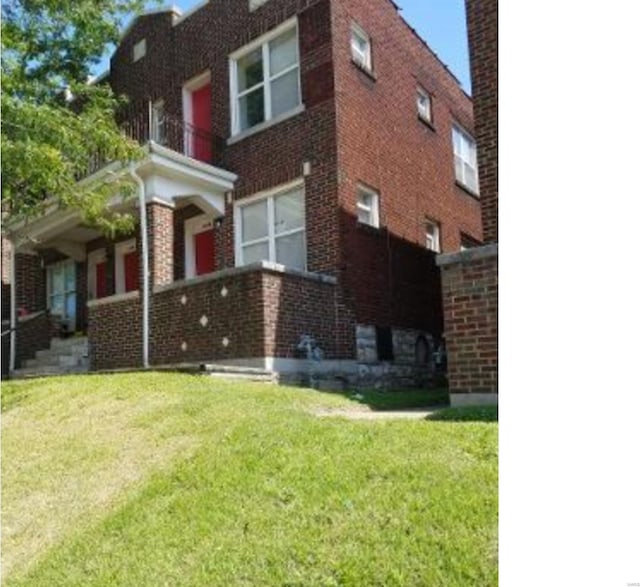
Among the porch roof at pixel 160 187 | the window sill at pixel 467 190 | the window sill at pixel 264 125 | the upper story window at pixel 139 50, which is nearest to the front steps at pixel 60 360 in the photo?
the porch roof at pixel 160 187

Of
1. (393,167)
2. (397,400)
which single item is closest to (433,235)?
(393,167)

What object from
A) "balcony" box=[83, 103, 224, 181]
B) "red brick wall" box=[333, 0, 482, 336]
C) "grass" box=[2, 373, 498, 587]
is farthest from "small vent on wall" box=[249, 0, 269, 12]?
"grass" box=[2, 373, 498, 587]

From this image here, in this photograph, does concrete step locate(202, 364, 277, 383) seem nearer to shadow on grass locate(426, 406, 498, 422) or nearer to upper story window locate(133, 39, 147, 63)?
shadow on grass locate(426, 406, 498, 422)

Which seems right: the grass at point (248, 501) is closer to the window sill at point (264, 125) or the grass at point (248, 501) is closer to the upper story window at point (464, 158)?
the window sill at point (264, 125)

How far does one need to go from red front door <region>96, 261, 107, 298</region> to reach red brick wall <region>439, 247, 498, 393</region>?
10.2 meters

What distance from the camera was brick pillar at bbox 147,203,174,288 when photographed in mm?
10828

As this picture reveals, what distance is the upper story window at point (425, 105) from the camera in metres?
13.8

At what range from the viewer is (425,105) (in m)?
14.0

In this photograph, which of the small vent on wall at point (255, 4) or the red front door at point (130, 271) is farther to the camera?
the red front door at point (130, 271)

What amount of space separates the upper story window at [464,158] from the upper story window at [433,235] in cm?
175

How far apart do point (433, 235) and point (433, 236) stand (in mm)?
20

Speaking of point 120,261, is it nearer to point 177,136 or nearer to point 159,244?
point 177,136
